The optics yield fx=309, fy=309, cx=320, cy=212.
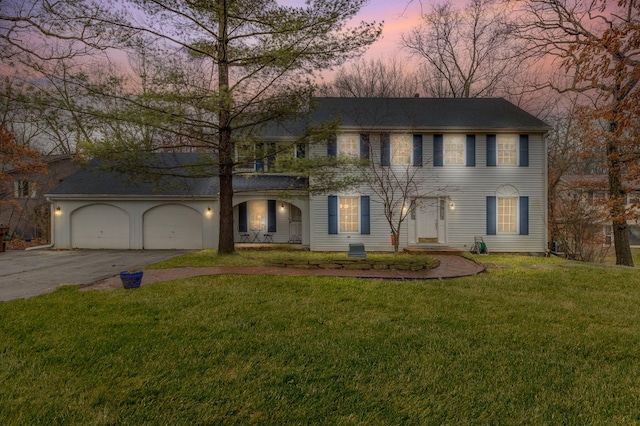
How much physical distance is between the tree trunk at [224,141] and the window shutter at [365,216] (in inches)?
218

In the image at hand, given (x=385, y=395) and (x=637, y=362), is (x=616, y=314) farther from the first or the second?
(x=385, y=395)

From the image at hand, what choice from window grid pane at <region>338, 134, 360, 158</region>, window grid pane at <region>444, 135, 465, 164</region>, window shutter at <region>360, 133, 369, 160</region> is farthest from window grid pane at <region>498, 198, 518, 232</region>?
window grid pane at <region>338, 134, 360, 158</region>

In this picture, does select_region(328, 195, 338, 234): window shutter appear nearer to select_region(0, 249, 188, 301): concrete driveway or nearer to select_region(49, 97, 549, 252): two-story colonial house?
select_region(49, 97, 549, 252): two-story colonial house

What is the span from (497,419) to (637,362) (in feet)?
7.85

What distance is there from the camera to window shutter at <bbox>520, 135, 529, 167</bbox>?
13367mm

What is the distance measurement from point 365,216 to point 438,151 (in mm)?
Answer: 4241

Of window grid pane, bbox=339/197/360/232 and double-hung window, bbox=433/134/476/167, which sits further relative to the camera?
window grid pane, bbox=339/197/360/232

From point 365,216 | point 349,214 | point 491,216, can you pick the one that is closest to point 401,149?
point 365,216

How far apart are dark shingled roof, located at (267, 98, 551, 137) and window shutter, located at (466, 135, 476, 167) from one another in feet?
1.51

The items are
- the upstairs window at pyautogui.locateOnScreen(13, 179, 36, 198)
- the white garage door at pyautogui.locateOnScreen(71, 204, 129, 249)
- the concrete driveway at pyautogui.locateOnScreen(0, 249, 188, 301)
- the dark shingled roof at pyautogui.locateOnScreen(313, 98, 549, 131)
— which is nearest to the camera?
the concrete driveway at pyautogui.locateOnScreen(0, 249, 188, 301)

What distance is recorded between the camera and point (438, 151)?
13.4m

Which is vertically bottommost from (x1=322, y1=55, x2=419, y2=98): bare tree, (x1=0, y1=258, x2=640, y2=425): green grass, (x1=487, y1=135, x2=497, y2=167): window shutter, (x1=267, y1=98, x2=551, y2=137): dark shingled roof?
(x1=0, y1=258, x2=640, y2=425): green grass

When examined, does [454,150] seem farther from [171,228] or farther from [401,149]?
[171,228]

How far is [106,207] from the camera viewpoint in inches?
572
